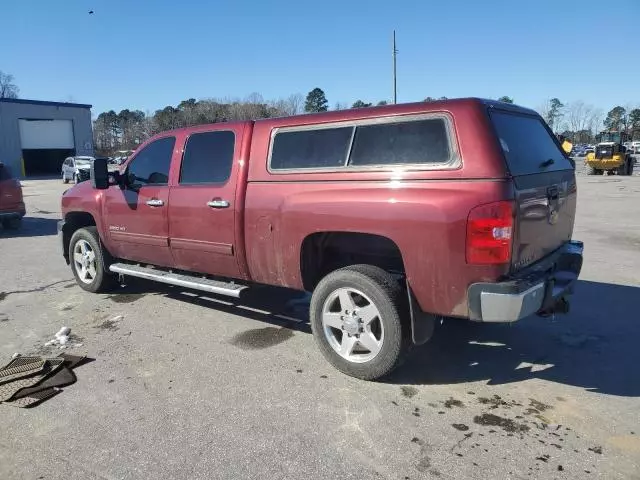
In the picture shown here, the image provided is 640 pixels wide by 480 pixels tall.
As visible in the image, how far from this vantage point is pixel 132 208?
18.6 ft

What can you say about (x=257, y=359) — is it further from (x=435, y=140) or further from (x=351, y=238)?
(x=435, y=140)

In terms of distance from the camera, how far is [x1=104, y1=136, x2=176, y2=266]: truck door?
5402 mm

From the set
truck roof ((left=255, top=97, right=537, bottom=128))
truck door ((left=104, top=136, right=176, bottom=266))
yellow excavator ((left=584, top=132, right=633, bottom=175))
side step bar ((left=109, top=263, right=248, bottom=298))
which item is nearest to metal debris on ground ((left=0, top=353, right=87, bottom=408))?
side step bar ((left=109, top=263, right=248, bottom=298))

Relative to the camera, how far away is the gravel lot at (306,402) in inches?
114

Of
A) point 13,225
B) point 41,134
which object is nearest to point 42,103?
point 41,134

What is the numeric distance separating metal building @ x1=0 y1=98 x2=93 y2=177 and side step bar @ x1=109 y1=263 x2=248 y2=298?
4309cm

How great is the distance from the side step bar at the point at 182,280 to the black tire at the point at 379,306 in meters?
1.15

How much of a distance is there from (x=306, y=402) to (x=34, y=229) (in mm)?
11840

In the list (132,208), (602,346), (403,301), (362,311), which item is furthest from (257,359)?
(602,346)

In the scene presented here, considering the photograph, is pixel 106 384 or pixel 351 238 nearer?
pixel 106 384

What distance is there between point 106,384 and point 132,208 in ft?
7.58

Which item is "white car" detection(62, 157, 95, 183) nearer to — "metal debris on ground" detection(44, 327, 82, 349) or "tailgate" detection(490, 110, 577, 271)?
"metal debris on ground" detection(44, 327, 82, 349)

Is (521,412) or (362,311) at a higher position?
(362,311)

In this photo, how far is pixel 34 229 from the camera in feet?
42.4
